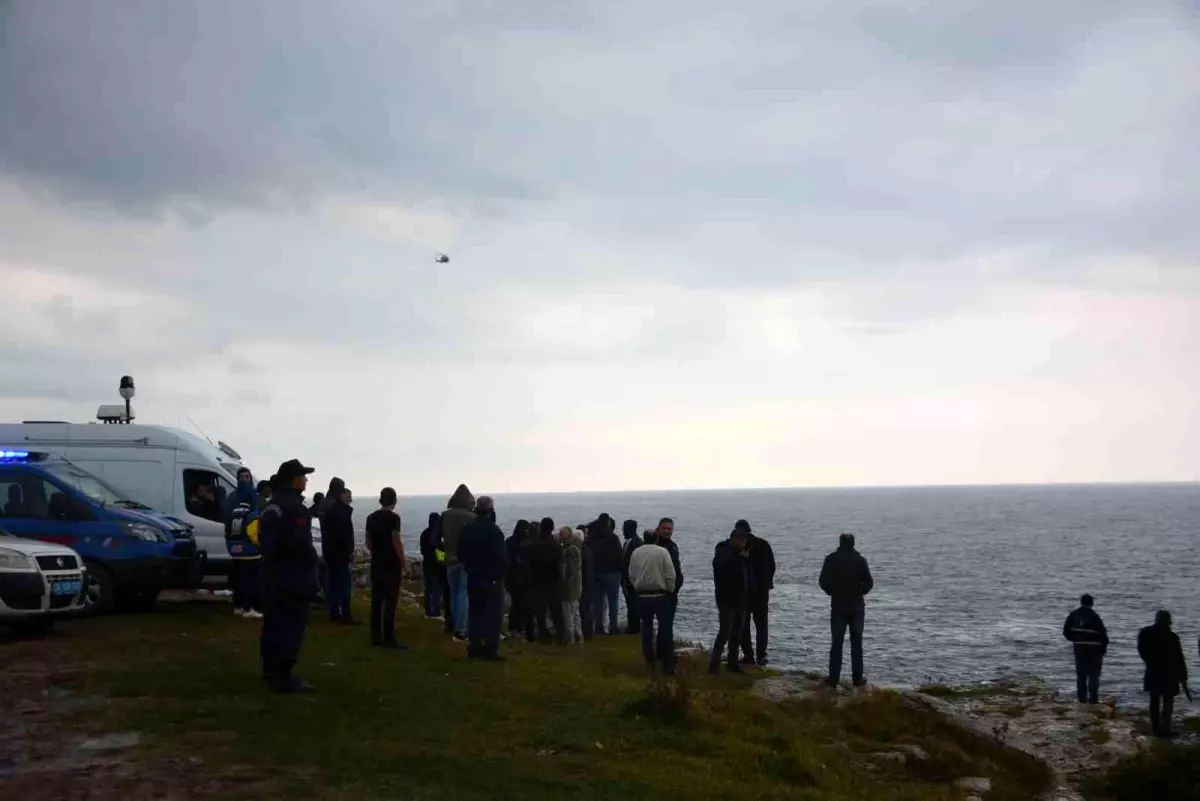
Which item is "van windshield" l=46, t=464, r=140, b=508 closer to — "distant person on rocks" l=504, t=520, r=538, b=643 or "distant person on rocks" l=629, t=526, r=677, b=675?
"distant person on rocks" l=504, t=520, r=538, b=643

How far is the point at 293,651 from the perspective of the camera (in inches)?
400

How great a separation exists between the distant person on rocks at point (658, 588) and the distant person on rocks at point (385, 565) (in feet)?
10.4

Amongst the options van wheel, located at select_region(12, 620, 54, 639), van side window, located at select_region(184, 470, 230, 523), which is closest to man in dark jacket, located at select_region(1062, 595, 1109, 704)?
van side window, located at select_region(184, 470, 230, 523)

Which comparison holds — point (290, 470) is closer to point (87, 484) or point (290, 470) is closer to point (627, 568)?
point (87, 484)

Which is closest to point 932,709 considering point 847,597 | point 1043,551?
point 847,597

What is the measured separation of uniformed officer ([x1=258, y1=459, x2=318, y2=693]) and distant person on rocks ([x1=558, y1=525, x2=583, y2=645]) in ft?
26.7

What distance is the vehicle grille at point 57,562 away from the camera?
12758 mm

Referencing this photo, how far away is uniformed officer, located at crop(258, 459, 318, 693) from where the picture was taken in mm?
9969

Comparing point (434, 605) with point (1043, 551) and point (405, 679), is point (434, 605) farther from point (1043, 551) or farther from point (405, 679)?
point (1043, 551)

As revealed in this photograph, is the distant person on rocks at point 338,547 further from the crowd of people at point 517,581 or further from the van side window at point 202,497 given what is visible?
the van side window at point 202,497

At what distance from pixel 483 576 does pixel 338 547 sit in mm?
3034

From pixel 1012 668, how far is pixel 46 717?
24.3 metres

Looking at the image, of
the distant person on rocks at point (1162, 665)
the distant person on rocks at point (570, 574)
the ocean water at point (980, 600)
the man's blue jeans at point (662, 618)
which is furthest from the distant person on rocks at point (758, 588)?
the distant person on rocks at point (1162, 665)

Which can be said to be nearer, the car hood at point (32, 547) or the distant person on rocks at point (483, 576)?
the car hood at point (32, 547)
